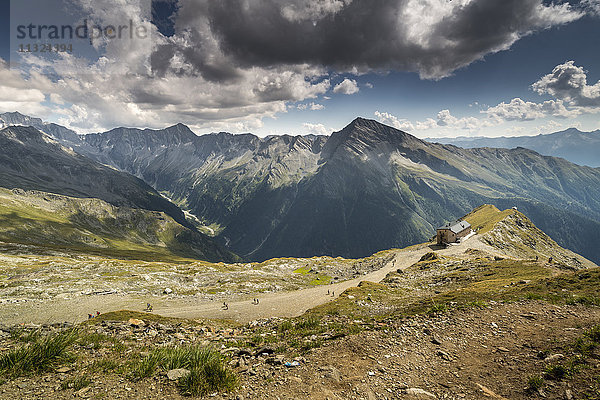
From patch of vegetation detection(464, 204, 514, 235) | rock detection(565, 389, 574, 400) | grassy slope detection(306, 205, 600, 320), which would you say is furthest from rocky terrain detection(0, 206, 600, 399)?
patch of vegetation detection(464, 204, 514, 235)

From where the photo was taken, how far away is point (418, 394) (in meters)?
10.4

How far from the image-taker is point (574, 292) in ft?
68.7

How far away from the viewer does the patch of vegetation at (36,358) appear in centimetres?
1022

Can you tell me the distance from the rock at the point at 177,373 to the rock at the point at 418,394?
931 centimetres

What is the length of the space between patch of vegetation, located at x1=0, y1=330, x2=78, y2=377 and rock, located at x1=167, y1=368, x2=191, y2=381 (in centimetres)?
528

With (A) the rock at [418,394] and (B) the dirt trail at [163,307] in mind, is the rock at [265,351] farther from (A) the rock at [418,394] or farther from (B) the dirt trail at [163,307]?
(B) the dirt trail at [163,307]

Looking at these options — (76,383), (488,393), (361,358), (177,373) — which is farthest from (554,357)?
(76,383)

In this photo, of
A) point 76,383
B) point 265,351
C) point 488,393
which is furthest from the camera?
point 265,351

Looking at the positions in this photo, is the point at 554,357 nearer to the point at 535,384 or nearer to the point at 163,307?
the point at 535,384

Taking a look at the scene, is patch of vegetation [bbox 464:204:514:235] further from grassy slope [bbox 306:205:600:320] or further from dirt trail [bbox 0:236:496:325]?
dirt trail [bbox 0:236:496:325]

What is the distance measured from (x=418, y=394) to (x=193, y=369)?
9.39 m

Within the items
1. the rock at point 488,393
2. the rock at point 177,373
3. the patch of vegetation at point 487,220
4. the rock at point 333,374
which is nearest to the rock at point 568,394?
the rock at point 488,393

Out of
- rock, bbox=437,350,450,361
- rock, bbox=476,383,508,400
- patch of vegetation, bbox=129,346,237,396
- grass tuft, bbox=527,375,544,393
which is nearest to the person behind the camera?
grass tuft, bbox=527,375,544,393

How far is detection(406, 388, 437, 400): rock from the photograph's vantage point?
10188 millimetres
